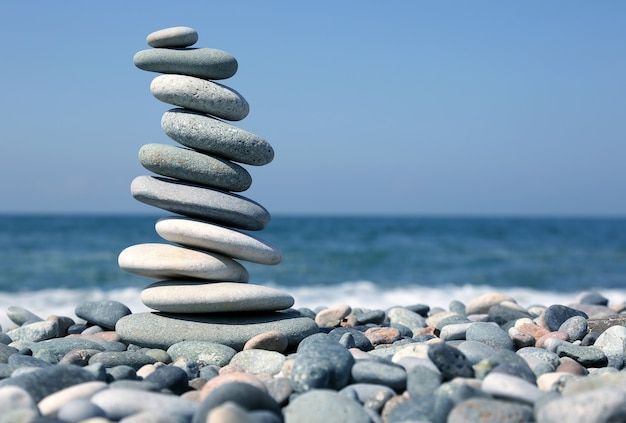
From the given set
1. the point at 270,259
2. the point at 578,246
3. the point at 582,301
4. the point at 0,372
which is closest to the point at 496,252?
the point at 578,246

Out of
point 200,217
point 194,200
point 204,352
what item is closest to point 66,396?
point 204,352

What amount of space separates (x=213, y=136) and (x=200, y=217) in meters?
0.70

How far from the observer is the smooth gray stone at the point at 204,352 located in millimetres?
5051

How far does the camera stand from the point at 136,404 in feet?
11.2

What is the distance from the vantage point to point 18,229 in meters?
36.0

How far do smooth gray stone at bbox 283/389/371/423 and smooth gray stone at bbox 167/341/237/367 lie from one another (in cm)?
159

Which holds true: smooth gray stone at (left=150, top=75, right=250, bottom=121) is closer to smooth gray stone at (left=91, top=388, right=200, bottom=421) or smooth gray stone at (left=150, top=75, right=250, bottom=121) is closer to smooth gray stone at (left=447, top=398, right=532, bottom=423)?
smooth gray stone at (left=91, top=388, right=200, bottom=421)

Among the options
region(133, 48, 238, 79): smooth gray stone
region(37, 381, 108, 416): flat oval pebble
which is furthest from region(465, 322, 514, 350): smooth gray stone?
region(133, 48, 238, 79): smooth gray stone

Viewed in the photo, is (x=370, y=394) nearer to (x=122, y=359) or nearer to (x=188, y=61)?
(x=122, y=359)

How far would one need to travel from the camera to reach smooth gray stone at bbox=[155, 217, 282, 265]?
5.56 meters

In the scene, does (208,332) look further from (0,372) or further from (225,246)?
(0,372)

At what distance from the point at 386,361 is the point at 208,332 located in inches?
70.0

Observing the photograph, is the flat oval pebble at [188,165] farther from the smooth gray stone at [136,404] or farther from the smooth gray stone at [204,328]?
the smooth gray stone at [136,404]

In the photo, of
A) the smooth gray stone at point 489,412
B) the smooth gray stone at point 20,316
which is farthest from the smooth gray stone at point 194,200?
the smooth gray stone at point 489,412
